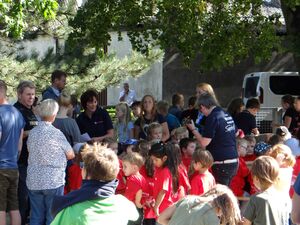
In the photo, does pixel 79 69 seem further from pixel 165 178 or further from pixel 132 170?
pixel 165 178

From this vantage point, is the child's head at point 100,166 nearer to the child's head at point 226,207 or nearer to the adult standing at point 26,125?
the child's head at point 226,207

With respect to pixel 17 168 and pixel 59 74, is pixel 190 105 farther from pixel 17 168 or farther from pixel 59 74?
pixel 17 168

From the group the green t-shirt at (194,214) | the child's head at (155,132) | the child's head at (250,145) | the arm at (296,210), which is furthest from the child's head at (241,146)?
the arm at (296,210)

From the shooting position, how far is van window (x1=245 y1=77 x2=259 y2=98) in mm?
26094

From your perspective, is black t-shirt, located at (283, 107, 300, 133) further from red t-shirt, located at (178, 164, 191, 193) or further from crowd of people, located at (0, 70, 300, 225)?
red t-shirt, located at (178, 164, 191, 193)

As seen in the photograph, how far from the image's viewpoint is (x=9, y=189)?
891 cm

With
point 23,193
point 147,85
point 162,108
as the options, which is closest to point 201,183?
point 23,193

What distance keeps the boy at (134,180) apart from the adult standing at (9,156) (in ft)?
4.17

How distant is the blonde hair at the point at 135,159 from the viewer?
884cm

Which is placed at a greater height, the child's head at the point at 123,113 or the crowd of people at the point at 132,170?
the child's head at the point at 123,113

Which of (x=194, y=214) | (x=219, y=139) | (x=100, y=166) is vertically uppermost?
(x=100, y=166)

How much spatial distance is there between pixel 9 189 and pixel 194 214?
380 centimetres

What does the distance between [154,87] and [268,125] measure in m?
16.5

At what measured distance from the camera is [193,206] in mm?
5699
